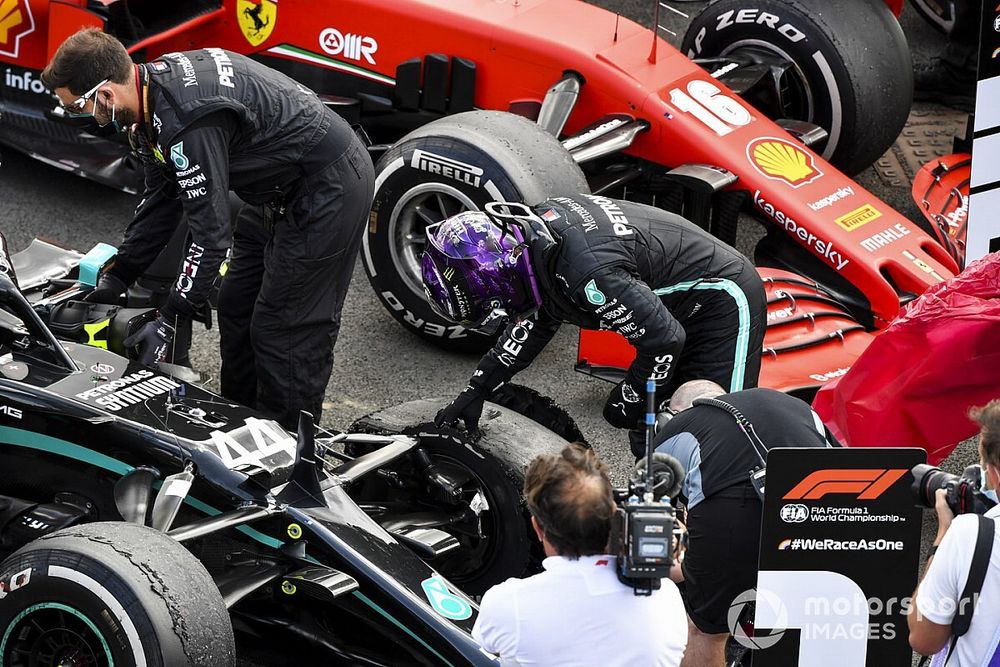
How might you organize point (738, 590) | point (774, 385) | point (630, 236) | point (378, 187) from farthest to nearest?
1. point (378, 187)
2. point (774, 385)
3. point (630, 236)
4. point (738, 590)

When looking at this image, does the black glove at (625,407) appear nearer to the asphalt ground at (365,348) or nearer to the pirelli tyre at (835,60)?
the asphalt ground at (365,348)

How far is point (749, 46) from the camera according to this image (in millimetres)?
7332

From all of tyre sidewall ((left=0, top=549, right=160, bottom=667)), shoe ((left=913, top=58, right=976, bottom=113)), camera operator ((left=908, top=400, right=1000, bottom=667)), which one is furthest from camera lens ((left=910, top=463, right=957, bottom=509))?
shoe ((left=913, top=58, right=976, bottom=113))

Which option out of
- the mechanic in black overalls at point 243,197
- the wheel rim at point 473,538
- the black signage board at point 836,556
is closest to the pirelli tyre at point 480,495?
the wheel rim at point 473,538

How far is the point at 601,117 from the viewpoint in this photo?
6473mm

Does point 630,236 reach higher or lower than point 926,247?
higher

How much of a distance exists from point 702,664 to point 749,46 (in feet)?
13.8

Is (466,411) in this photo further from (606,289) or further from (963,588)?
(963,588)

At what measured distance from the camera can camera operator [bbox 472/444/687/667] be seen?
2896mm

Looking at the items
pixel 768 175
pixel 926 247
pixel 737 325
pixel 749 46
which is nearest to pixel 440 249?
pixel 737 325

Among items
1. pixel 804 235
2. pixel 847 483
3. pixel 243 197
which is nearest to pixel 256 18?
→ pixel 243 197

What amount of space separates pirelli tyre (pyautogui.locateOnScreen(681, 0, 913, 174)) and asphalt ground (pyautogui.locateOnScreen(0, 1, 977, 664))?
26.1 inches

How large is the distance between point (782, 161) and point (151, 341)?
3.15 meters

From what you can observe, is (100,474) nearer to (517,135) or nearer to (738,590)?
(738,590)
